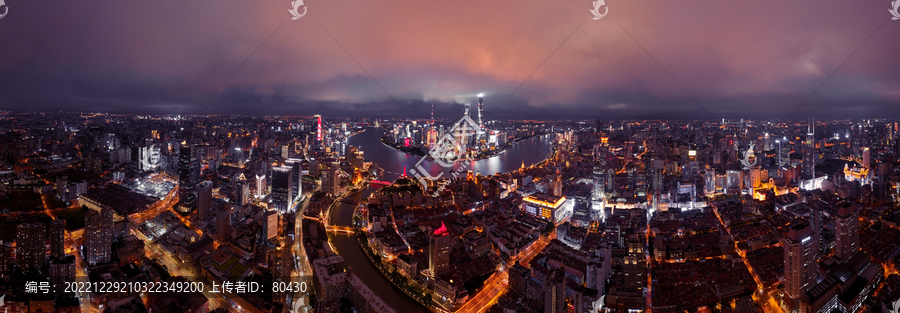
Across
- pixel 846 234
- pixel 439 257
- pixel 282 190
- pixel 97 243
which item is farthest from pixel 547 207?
pixel 97 243

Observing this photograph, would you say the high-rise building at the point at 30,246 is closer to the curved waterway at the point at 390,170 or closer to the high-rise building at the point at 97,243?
the high-rise building at the point at 97,243

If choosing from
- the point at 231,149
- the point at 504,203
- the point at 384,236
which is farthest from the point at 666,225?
the point at 231,149

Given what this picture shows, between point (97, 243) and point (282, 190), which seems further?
point (282, 190)

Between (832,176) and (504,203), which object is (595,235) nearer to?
(504,203)

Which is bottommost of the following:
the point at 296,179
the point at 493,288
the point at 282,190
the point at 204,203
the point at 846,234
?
the point at 493,288

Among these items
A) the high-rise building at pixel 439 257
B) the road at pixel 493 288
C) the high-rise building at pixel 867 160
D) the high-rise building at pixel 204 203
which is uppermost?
the high-rise building at pixel 867 160

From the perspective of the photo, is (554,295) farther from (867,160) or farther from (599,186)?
(867,160)

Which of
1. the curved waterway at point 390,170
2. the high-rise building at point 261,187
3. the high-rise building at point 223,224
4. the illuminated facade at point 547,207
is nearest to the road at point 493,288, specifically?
the curved waterway at point 390,170
